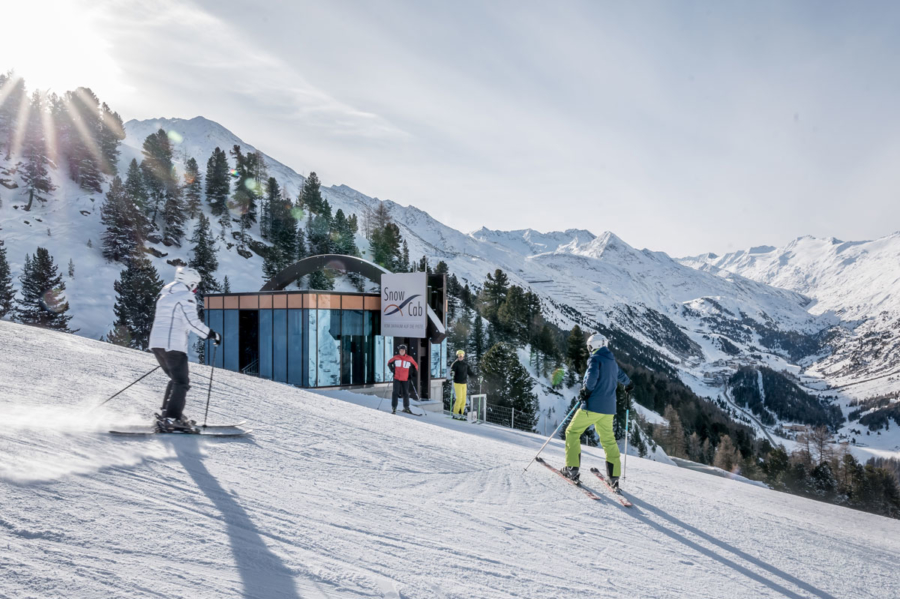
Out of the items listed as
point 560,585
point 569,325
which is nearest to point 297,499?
point 560,585

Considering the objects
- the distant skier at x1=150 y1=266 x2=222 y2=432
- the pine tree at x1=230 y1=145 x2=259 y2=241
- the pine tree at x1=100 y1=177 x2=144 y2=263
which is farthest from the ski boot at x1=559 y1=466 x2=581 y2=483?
the pine tree at x1=230 y1=145 x2=259 y2=241

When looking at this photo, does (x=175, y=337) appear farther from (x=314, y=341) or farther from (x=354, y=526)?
(x=314, y=341)

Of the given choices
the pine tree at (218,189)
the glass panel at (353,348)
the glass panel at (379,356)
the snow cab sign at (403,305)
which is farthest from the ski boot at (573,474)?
the pine tree at (218,189)

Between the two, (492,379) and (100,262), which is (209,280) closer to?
(100,262)

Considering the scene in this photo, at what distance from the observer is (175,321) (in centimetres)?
630

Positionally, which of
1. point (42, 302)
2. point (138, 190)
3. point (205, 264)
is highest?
point (138, 190)

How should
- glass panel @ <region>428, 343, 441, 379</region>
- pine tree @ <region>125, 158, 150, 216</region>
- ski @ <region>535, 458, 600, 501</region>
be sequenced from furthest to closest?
pine tree @ <region>125, 158, 150, 216</region>
glass panel @ <region>428, 343, 441, 379</region>
ski @ <region>535, 458, 600, 501</region>

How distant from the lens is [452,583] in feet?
11.5

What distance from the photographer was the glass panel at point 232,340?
Answer: 2389cm

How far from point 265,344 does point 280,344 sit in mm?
964

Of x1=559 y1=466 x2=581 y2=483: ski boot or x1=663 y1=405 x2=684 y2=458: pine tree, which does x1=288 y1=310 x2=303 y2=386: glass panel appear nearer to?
x1=559 y1=466 x2=581 y2=483: ski boot

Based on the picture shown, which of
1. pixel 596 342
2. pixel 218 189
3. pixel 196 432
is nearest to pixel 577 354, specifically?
pixel 596 342

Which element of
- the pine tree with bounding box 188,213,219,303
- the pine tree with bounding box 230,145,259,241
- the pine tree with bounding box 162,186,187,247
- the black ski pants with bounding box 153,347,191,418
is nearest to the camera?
the black ski pants with bounding box 153,347,191,418

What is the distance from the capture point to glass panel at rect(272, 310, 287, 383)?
21.5 m
